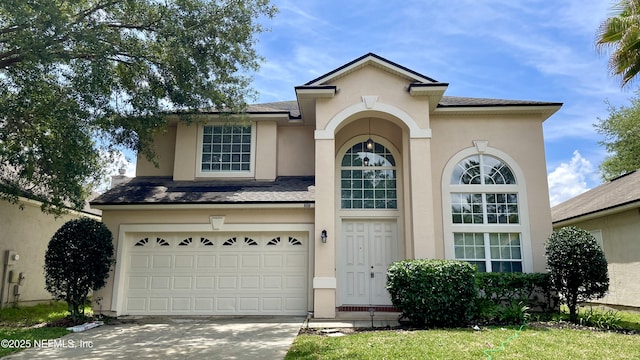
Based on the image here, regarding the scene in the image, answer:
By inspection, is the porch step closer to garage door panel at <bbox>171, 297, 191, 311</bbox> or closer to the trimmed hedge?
the trimmed hedge

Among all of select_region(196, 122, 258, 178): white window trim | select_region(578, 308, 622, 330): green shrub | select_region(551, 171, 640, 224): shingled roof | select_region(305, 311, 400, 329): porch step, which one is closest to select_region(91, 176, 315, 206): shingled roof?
select_region(196, 122, 258, 178): white window trim

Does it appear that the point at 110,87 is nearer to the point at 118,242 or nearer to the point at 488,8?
the point at 118,242

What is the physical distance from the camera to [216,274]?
11.6 m

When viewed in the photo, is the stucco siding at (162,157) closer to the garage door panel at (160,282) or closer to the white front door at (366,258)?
the garage door panel at (160,282)

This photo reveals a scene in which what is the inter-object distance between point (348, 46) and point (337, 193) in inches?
187

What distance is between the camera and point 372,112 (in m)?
11.7

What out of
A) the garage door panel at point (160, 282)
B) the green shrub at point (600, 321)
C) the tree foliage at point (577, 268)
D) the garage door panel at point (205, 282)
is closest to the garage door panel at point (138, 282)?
the garage door panel at point (160, 282)

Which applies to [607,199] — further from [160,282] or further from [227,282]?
[160,282]

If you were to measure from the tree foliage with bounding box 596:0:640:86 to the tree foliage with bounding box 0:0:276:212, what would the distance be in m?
8.36

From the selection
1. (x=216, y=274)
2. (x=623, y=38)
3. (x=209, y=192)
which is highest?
(x=623, y=38)

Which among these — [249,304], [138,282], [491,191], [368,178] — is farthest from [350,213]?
[138,282]

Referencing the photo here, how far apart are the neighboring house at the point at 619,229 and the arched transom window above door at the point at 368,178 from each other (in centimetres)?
678

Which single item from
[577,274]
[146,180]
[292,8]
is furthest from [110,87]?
[577,274]

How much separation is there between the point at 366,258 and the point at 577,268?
523 cm
